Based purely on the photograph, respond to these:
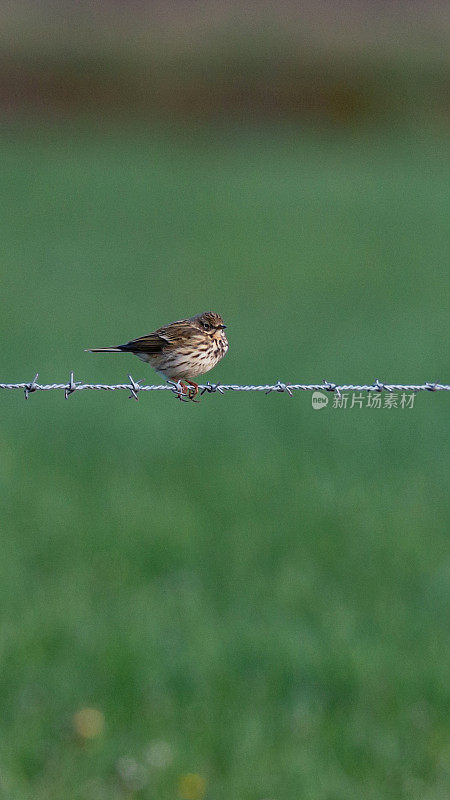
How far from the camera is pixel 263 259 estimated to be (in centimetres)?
3114

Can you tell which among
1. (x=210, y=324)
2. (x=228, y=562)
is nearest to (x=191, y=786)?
(x=210, y=324)

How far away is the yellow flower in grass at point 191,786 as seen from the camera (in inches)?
225

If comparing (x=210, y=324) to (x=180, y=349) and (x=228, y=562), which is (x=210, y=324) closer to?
(x=180, y=349)

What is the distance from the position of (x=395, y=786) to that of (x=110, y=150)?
177ft

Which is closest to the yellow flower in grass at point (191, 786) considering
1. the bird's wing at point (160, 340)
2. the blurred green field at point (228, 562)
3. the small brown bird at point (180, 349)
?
the blurred green field at point (228, 562)

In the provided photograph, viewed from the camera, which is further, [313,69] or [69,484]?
[313,69]

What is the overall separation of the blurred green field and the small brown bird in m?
3.06

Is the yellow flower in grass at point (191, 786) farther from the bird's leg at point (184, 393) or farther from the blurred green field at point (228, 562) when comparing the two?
the bird's leg at point (184, 393)

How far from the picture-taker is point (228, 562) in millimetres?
9117

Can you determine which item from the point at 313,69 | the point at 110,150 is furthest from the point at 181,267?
the point at 313,69

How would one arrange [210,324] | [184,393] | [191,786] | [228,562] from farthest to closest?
[228,562]
[191,786]
[210,324]
[184,393]

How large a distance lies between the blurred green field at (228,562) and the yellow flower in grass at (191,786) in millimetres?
16

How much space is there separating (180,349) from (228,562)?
19.4 feet

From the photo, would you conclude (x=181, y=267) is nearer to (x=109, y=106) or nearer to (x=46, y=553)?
(x=46, y=553)
